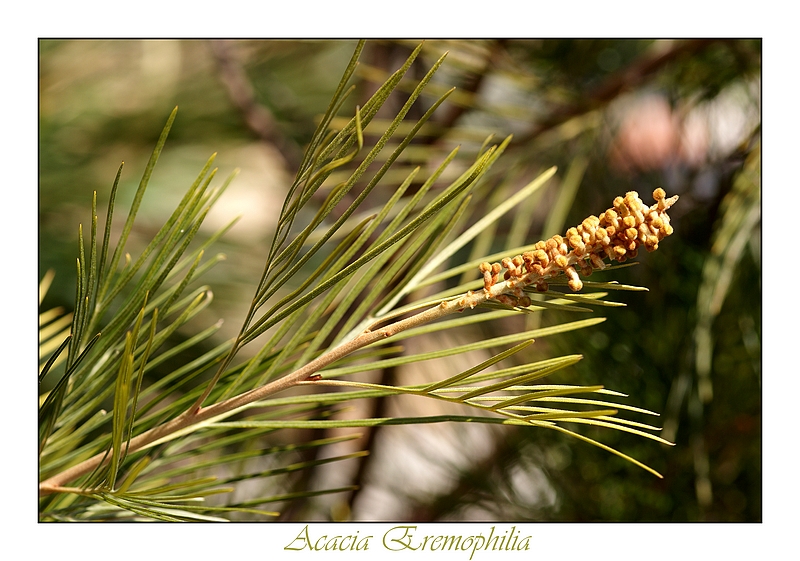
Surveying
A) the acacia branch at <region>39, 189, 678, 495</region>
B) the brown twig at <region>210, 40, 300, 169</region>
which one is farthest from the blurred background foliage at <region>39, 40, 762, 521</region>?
the acacia branch at <region>39, 189, 678, 495</region>

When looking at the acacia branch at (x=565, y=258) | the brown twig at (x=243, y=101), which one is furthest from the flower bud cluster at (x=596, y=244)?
the brown twig at (x=243, y=101)

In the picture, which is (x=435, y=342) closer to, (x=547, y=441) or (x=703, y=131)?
(x=547, y=441)

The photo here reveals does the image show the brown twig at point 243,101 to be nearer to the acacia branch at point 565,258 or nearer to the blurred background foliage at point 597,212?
the blurred background foliage at point 597,212

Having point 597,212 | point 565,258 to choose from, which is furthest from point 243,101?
point 565,258

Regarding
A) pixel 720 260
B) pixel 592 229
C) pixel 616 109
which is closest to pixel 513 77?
pixel 616 109

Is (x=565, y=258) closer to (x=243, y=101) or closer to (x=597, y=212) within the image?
(x=597, y=212)
